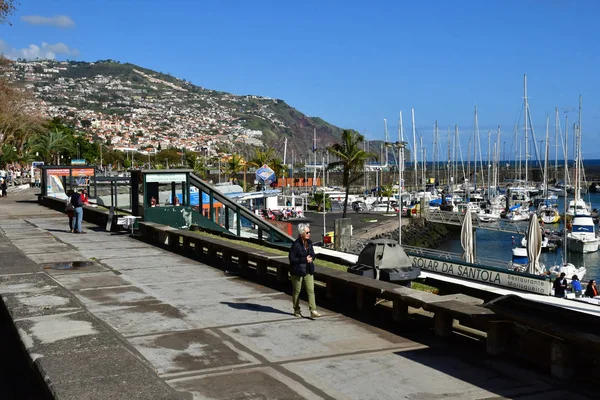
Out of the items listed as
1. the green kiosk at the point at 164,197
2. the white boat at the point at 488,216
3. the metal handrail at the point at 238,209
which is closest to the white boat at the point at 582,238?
the white boat at the point at 488,216

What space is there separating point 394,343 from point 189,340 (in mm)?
2743

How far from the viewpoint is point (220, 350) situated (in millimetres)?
8633

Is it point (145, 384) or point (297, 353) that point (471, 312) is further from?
point (145, 384)

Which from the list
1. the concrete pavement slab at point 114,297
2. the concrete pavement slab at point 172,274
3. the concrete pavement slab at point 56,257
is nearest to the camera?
the concrete pavement slab at point 114,297

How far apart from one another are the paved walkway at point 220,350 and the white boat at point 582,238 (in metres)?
50.2

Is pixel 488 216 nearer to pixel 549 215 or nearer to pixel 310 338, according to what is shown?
pixel 549 215

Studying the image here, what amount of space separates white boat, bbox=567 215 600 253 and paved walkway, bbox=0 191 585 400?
1977 inches

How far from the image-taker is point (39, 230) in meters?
25.0

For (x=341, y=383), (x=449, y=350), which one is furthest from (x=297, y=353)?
(x=449, y=350)

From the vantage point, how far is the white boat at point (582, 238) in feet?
187

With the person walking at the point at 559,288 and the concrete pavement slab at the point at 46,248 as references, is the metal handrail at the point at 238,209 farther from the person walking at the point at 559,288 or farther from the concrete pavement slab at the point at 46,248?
the person walking at the point at 559,288

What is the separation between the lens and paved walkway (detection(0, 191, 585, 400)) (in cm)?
665

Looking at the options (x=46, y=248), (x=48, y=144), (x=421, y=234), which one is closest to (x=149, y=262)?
(x=46, y=248)

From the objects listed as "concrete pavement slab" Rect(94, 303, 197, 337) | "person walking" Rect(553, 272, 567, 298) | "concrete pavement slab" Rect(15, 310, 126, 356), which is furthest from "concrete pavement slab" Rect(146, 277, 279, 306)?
"person walking" Rect(553, 272, 567, 298)
